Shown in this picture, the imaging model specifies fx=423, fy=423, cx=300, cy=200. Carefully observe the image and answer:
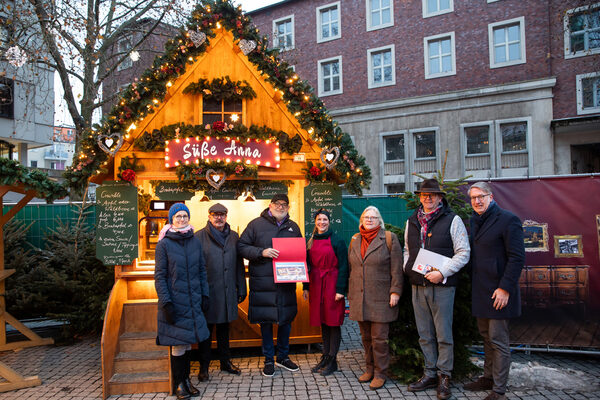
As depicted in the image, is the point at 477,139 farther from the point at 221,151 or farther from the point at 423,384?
the point at 423,384

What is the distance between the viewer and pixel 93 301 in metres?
6.92

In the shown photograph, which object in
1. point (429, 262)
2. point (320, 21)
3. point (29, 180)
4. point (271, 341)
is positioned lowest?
point (271, 341)

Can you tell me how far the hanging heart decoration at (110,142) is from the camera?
5473 mm

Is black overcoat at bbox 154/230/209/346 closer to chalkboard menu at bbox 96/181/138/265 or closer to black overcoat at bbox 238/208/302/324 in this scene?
black overcoat at bbox 238/208/302/324

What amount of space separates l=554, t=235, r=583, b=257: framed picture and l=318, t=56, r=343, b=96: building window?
65.2 feet

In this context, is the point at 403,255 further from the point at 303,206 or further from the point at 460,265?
the point at 303,206

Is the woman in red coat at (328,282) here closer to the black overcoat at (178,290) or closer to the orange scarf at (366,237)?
the orange scarf at (366,237)

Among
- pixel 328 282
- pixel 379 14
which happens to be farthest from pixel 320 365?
pixel 379 14

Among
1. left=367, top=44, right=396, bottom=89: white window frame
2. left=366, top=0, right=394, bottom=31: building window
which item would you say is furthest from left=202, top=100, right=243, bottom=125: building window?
left=366, top=0, right=394, bottom=31: building window

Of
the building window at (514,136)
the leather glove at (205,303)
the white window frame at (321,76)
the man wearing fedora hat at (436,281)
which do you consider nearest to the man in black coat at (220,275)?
the leather glove at (205,303)

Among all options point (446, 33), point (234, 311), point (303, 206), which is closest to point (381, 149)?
point (446, 33)

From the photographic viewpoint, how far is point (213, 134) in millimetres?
5949

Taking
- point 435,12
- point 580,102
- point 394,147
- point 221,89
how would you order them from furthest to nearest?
point 394,147
point 435,12
point 580,102
point 221,89

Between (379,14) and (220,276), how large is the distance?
21.9 m
